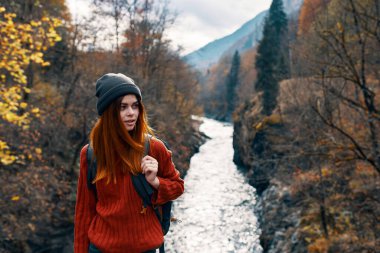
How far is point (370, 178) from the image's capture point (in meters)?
12.5

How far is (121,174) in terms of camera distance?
7.47 feet

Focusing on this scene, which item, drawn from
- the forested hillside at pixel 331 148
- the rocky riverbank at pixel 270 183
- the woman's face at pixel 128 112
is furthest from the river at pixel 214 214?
the woman's face at pixel 128 112

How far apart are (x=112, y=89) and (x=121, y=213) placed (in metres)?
0.90

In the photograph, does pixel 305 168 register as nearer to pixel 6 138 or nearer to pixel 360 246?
pixel 360 246

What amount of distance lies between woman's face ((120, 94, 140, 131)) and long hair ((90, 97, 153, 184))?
3 cm

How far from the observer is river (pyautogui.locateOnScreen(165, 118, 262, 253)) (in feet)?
46.7

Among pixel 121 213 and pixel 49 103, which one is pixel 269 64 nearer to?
pixel 49 103

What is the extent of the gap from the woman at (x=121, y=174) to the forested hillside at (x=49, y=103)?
2.20 meters

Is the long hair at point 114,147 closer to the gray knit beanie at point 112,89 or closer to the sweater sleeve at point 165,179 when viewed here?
the gray knit beanie at point 112,89

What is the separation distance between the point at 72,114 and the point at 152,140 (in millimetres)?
14467

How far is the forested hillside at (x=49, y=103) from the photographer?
195 inches

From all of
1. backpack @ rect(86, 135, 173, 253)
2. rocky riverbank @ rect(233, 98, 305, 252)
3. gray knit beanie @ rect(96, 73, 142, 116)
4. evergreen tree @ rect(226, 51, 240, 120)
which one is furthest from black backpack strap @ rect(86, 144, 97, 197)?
evergreen tree @ rect(226, 51, 240, 120)

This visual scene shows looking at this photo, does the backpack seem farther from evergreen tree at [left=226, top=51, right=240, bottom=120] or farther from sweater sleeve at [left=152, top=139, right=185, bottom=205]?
evergreen tree at [left=226, top=51, right=240, bottom=120]

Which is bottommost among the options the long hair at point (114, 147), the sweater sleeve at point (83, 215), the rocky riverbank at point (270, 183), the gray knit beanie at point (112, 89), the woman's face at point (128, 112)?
the rocky riverbank at point (270, 183)
